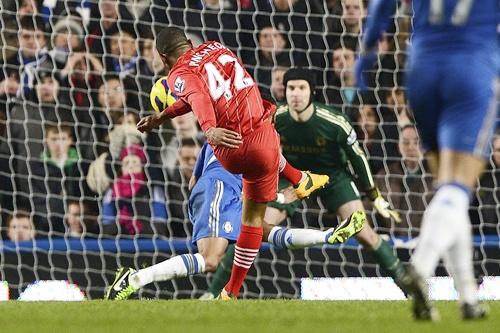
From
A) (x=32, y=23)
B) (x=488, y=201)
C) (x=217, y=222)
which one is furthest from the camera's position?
(x=32, y=23)

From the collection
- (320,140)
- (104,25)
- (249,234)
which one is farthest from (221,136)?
(104,25)

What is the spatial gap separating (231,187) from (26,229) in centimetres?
280

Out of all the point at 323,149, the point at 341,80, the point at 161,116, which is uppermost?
the point at 161,116

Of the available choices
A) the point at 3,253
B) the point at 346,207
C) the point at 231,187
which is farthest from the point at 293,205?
the point at 3,253

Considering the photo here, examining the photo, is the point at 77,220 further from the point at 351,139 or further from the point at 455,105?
the point at 455,105

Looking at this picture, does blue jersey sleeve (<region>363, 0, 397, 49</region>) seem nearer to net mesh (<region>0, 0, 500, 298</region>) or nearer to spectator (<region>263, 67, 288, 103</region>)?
net mesh (<region>0, 0, 500, 298</region>)

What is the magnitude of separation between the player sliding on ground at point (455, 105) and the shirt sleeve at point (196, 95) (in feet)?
6.99

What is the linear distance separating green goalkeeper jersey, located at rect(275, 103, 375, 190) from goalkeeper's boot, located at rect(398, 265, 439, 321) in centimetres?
556

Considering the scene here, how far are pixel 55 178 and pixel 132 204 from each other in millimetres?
773

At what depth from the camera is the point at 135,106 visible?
12164 millimetres

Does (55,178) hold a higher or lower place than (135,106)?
lower

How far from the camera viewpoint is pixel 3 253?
10695mm

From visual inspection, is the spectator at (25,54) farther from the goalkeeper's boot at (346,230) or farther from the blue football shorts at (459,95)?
the blue football shorts at (459,95)

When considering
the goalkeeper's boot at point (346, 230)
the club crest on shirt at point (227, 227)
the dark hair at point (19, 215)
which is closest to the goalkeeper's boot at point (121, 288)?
the club crest on shirt at point (227, 227)
